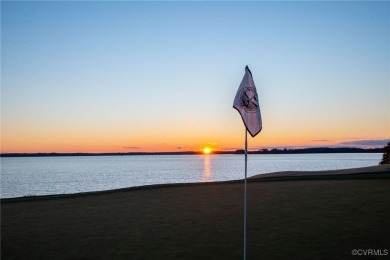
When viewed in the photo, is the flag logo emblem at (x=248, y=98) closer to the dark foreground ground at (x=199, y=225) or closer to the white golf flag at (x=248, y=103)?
the white golf flag at (x=248, y=103)

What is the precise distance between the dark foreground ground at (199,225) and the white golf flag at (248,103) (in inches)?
114

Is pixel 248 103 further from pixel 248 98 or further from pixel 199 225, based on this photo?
pixel 199 225

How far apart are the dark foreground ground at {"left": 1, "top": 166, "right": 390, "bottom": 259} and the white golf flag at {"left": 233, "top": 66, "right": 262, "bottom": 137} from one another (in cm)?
290

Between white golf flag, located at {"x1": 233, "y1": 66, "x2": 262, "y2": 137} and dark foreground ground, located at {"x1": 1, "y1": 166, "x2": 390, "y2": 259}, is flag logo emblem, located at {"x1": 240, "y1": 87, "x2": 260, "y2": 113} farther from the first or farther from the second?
dark foreground ground, located at {"x1": 1, "y1": 166, "x2": 390, "y2": 259}

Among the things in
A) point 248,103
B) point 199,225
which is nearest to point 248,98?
point 248,103

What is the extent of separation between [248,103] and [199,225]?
5.29 metres

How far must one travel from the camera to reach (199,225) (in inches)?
430

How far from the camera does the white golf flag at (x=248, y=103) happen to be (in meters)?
6.95

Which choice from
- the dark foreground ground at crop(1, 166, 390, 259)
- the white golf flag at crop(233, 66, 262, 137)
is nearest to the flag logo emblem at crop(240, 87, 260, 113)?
the white golf flag at crop(233, 66, 262, 137)

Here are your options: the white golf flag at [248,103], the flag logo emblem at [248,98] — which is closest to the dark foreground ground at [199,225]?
the white golf flag at [248,103]

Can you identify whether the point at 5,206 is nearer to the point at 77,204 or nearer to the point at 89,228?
the point at 77,204

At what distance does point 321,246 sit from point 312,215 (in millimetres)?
3648

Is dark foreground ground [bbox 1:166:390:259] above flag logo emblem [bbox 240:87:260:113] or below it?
below

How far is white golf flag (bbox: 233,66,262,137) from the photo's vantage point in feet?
22.8
